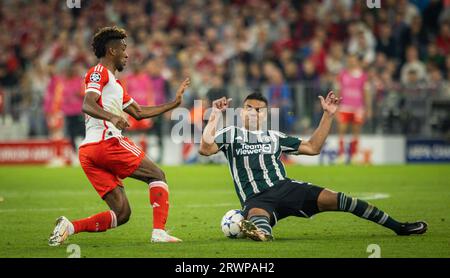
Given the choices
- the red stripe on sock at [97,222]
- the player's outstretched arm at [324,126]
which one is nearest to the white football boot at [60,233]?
the red stripe on sock at [97,222]

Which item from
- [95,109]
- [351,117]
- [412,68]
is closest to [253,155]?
[95,109]

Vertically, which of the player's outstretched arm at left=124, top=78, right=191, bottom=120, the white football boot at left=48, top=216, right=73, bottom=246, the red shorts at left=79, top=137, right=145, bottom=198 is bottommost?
the white football boot at left=48, top=216, right=73, bottom=246

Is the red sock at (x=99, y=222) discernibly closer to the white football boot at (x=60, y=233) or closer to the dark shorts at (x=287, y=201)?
the white football boot at (x=60, y=233)

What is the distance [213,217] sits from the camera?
13.6m

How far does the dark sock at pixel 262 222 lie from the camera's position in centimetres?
1062

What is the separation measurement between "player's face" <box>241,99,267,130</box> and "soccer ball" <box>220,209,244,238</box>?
979mm

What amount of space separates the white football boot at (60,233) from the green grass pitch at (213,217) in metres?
0.08

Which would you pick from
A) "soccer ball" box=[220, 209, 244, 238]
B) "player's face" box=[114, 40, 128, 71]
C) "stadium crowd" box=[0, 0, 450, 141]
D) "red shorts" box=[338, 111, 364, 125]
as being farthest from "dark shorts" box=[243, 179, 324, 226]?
"red shorts" box=[338, 111, 364, 125]

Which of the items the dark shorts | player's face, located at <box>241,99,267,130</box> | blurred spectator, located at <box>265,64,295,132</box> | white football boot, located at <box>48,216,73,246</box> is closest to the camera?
white football boot, located at <box>48,216,73,246</box>

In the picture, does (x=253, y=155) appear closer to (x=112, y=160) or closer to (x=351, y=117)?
(x=112, y=160)

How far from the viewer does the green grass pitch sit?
10062 millimetres

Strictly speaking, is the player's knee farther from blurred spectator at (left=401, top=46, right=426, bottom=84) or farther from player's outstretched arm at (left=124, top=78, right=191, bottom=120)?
blurred spectator at (left=401, top=46, right=426, bottom=84)
